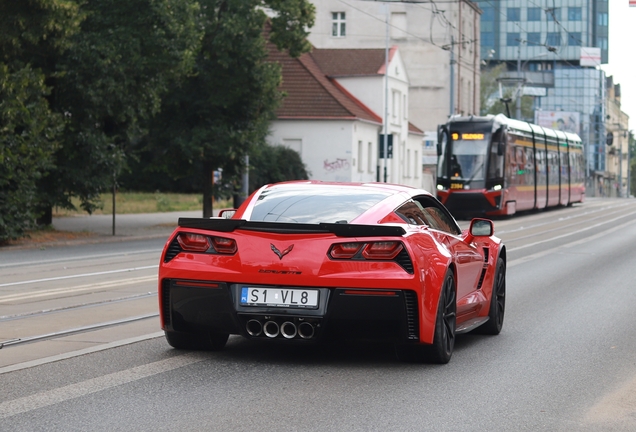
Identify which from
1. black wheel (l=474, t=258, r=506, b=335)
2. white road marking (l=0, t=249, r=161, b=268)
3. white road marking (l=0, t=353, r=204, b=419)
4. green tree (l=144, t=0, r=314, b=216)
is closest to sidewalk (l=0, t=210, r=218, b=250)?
green tree (l=144, t=0, r=314, b=216)

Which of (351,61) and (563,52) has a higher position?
(563,52)

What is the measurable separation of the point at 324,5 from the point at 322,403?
7100cm

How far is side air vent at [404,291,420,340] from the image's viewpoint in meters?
7.62

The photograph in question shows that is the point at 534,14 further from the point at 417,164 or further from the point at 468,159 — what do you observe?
the point at 468,159

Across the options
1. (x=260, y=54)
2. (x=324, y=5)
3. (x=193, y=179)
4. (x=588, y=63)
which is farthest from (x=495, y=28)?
(x=260, y=54)

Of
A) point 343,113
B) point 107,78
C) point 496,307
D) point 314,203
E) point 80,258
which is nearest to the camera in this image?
point 314,203


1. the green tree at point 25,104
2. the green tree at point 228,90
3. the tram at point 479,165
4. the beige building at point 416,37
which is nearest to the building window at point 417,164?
the beige building at point 416,37

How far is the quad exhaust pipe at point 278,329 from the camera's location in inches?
305

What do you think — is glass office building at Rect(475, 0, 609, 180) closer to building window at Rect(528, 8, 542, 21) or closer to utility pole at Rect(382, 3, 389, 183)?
building window at Rect(528, 8, 542, 21)

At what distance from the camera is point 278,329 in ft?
25.6

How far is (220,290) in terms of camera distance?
7762 mm

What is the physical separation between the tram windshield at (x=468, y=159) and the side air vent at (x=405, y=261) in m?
32.4

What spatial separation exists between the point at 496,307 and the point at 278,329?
2895 mm

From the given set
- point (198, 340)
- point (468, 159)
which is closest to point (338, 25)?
point (468, 159)
